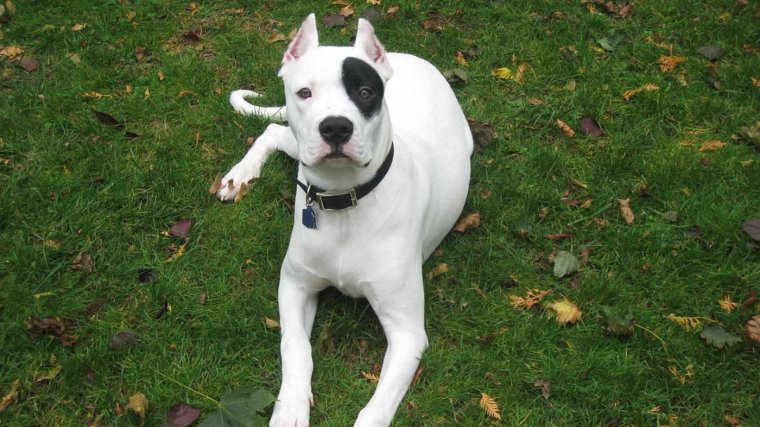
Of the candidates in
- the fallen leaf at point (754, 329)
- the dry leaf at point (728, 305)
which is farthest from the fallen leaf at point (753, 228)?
the fallen leaf at point (754, 329)

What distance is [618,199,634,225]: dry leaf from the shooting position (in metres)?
4.03

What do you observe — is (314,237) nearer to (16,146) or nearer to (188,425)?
(188,425)

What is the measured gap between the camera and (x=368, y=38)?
3.05m

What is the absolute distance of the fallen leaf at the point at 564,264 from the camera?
3746 mm

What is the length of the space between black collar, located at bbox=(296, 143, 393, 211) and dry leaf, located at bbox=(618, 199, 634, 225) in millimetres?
1699

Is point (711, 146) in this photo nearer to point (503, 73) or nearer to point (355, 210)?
point (503, 73)

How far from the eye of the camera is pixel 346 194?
2.96m

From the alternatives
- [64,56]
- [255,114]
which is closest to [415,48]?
[255,114]

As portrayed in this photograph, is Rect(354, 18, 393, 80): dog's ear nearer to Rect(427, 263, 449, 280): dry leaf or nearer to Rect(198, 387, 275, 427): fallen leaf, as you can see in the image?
Rect(427, 263, 449, 280): dry leaf

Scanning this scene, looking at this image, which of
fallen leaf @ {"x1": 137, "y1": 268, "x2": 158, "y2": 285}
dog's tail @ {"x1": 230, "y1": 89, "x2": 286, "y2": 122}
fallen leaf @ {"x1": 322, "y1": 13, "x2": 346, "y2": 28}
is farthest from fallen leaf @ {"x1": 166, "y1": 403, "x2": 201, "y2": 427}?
fallen leaf @ {"x1": 322, "y1": 13, "x2": 346, "y2": 28}

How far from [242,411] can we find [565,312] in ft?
5.39

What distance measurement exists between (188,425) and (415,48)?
3322 mm

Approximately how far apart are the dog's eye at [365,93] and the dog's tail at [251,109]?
6.15 feet

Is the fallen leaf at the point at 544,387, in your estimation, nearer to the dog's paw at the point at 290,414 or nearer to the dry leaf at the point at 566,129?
the dog's paw at the point at 290,414
